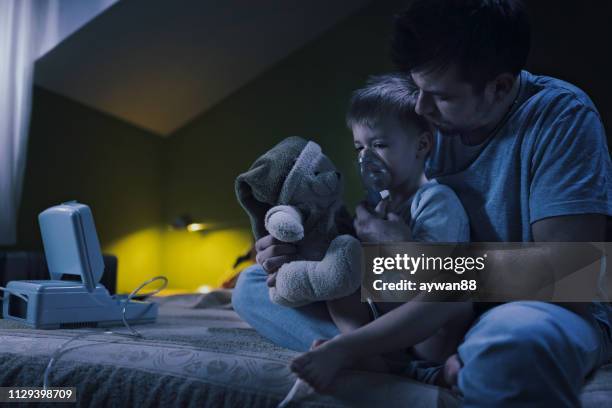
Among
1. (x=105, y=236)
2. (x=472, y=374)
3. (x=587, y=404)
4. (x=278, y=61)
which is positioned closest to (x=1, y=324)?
(x=472, y=374)

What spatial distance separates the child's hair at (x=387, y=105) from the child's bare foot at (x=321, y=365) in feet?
1.27

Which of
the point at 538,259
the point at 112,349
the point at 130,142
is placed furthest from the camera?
the point at 130,142

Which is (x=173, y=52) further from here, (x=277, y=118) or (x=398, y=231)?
(x=398, y=231)

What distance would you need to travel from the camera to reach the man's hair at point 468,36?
0.75 m

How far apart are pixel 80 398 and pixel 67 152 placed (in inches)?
80.7

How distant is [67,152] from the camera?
2.58 metres

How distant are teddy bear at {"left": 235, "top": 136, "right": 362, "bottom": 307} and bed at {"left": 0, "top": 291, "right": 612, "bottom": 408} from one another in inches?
4.4

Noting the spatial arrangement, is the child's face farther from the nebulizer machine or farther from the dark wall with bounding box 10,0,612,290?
the dark wall with bounding box 10,0,612,290

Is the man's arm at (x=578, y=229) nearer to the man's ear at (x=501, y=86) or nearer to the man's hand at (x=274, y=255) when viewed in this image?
the man's ear at (x=501, y=86)

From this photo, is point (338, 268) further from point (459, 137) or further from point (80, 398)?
point (80, 398)

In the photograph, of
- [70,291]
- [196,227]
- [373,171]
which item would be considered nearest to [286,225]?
[373,171]

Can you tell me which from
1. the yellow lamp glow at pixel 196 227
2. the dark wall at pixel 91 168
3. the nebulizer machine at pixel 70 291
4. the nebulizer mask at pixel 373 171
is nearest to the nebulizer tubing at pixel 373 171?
the nebulizer mask at pixel 373 171

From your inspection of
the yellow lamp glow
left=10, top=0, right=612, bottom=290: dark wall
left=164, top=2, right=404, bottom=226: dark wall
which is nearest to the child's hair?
left=10, top=0, right=612, bottom=290: dark wall

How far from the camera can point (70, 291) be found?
109cm
